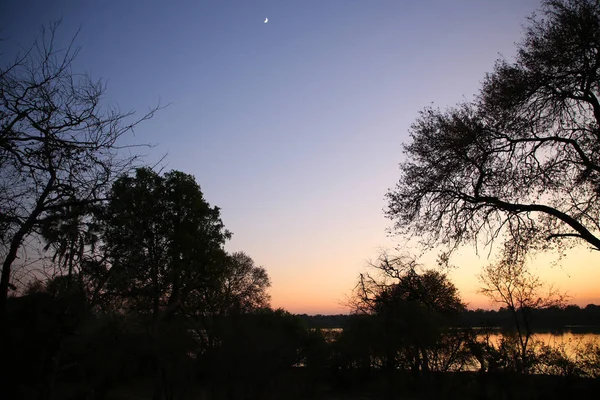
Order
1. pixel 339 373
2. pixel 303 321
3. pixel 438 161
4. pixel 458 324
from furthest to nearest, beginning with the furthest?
pixel 303 321, pixel 339 373, pixel 458 324, pixel 438 161

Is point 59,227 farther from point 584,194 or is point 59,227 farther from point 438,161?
point 584,194

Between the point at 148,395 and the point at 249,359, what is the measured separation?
834cm

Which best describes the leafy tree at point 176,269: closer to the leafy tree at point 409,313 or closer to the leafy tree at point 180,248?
the leafy tree at point 180,248

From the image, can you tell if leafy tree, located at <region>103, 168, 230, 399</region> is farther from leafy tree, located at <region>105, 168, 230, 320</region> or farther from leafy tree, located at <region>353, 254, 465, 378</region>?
leafy tree, located at <region>353, 254, 465, 378</region>

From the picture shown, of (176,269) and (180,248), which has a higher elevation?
(180,248)

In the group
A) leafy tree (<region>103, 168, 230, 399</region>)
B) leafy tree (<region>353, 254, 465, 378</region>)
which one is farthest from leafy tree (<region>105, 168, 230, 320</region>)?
leafy tree (<region>353, 254, 465, 378</region>)

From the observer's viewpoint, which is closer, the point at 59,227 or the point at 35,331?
the point at 59,227

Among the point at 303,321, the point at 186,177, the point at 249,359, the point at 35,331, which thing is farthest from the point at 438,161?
the point at 303,321

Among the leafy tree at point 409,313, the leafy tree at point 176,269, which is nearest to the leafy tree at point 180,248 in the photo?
the leafy tree at point 176,269

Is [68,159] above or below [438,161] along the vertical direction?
below

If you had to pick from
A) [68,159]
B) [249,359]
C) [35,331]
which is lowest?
Answer: [249,359]

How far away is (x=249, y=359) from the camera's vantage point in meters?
19.8

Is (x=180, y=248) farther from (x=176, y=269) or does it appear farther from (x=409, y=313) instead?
(x=409, y=313)

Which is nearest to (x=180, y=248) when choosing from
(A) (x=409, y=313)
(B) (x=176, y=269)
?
(B) (x=176, y=269)
